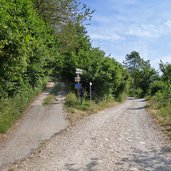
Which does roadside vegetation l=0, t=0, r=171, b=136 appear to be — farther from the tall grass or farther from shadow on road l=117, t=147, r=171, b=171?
shadow on road l=117, t=147, r=171, b=171

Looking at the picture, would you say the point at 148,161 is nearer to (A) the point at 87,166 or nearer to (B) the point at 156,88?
(A) the point at 87,166

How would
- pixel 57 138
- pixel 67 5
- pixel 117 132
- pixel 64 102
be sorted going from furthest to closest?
pixel 67 5 → pixel 64 102 → pixel 117 132 → pixel 57 138

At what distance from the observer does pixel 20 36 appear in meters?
9.85

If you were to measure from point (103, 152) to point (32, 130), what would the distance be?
480 cm

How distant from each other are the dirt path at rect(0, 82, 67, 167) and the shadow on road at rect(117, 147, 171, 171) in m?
3.16

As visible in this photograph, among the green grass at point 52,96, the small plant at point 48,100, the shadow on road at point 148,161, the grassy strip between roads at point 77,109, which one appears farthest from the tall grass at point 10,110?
the shadow on road at point 148,161

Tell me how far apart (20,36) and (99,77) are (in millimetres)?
17735

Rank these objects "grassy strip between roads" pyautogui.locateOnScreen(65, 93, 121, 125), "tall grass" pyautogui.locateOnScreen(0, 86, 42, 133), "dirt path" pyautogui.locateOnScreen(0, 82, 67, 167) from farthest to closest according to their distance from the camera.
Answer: "grassy strip between roads" pyautogui.locateOnScreen(65, 93, 121, 125) < "tall grass" pyautogui.locateOnScreen(0, 86, 42, 133) < "dirt path" pyautogui.locateOnScreen(0, 82, 67, 167)

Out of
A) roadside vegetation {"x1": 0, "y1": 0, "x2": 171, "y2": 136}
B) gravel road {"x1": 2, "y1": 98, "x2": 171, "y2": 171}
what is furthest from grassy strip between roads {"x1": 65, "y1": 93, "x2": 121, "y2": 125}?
gravel road {"x1": 2, "y1": 98, "x2": 171, "y2": 171}

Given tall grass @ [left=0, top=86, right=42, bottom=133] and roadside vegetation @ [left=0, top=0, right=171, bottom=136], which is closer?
roadside vegetation @ [left=0, top=0, right=171, bottom=136]

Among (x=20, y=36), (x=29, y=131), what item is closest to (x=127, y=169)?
(x=20, y=36)

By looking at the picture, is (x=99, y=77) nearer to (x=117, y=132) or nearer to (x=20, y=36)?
(x=117, y=132)

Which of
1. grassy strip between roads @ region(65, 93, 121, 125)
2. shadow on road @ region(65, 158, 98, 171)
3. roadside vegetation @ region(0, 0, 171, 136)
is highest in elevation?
roadside vegetation @ region(0, 0, 171, 136)

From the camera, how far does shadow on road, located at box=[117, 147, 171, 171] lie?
23.7 ft
